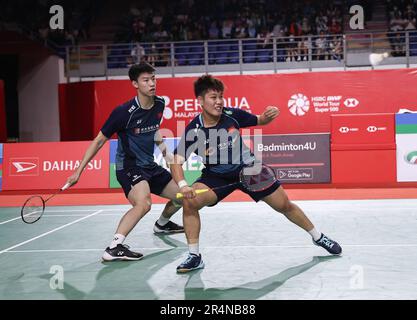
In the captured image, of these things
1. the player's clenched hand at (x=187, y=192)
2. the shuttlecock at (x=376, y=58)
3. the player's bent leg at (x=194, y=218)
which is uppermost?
the shuttlecock at (x=376, y=58)

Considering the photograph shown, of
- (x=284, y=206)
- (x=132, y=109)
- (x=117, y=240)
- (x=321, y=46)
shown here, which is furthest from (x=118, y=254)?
(x=321, y=46)

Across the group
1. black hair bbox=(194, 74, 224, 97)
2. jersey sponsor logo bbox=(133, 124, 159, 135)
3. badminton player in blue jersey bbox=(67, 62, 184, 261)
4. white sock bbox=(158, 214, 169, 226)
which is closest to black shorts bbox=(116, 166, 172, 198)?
badminton player in blue jersey bbox=(67, 62, 184, 261)

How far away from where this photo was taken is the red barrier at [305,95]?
14.9 metres

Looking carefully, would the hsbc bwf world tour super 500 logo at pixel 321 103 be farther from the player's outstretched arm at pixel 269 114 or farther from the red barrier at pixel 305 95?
the player's outstretched arm at pixel 269 114

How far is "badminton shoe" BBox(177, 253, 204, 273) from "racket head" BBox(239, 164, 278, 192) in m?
0.76

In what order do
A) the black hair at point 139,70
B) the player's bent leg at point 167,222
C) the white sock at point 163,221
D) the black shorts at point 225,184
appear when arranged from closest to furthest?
the black shorts at point 225,184 < the black hair at point 139,70 < the player's bent leg at point 167,222 < the white sock at point 163,221

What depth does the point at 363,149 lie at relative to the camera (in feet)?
35.7

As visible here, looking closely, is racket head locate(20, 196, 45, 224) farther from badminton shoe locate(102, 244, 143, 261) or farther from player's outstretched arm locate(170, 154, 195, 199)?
player's outstretched arm locate(170, 154, 195, 199)

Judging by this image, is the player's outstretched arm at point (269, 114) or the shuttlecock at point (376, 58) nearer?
the player's outstretched arm at point (269, 114)

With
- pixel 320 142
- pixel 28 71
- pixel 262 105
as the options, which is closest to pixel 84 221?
pixel 320 142

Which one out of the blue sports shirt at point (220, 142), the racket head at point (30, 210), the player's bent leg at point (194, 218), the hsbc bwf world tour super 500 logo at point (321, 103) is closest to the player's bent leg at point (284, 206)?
the blue sports shirt at point (220, 142)

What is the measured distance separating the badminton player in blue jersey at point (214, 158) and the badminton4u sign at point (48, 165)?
714 centimetres

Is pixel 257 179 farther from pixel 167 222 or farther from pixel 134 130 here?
pixel 167 222
